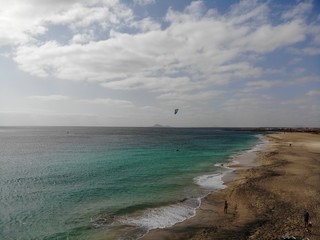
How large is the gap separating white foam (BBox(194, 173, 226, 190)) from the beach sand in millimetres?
1357

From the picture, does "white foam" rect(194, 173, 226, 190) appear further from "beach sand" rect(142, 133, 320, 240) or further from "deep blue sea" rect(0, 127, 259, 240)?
"beach sand" rect(142, 133, 320, 240)

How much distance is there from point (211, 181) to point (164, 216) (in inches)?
582

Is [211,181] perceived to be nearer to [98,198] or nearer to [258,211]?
[258,211]

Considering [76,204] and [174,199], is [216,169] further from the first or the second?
[76,204]

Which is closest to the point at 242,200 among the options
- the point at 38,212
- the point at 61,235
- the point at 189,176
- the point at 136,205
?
the point at 136,205

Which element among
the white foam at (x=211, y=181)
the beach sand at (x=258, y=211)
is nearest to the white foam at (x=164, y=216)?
the beach sand at (x=258, y=211)

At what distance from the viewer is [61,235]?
20078 mm

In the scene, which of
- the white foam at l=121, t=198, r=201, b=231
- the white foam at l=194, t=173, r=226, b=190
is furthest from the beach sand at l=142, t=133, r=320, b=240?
the white foam at l=194, t=173, r=226, b=190

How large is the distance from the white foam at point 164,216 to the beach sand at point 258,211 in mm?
761

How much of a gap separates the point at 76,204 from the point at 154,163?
86.5 ft

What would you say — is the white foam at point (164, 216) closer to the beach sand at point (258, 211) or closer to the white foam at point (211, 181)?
the beach sand at point (258, 211)

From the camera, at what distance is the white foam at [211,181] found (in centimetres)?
3413

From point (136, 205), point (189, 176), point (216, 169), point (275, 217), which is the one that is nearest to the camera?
point (275, 217)

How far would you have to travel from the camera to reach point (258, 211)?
24.0m
